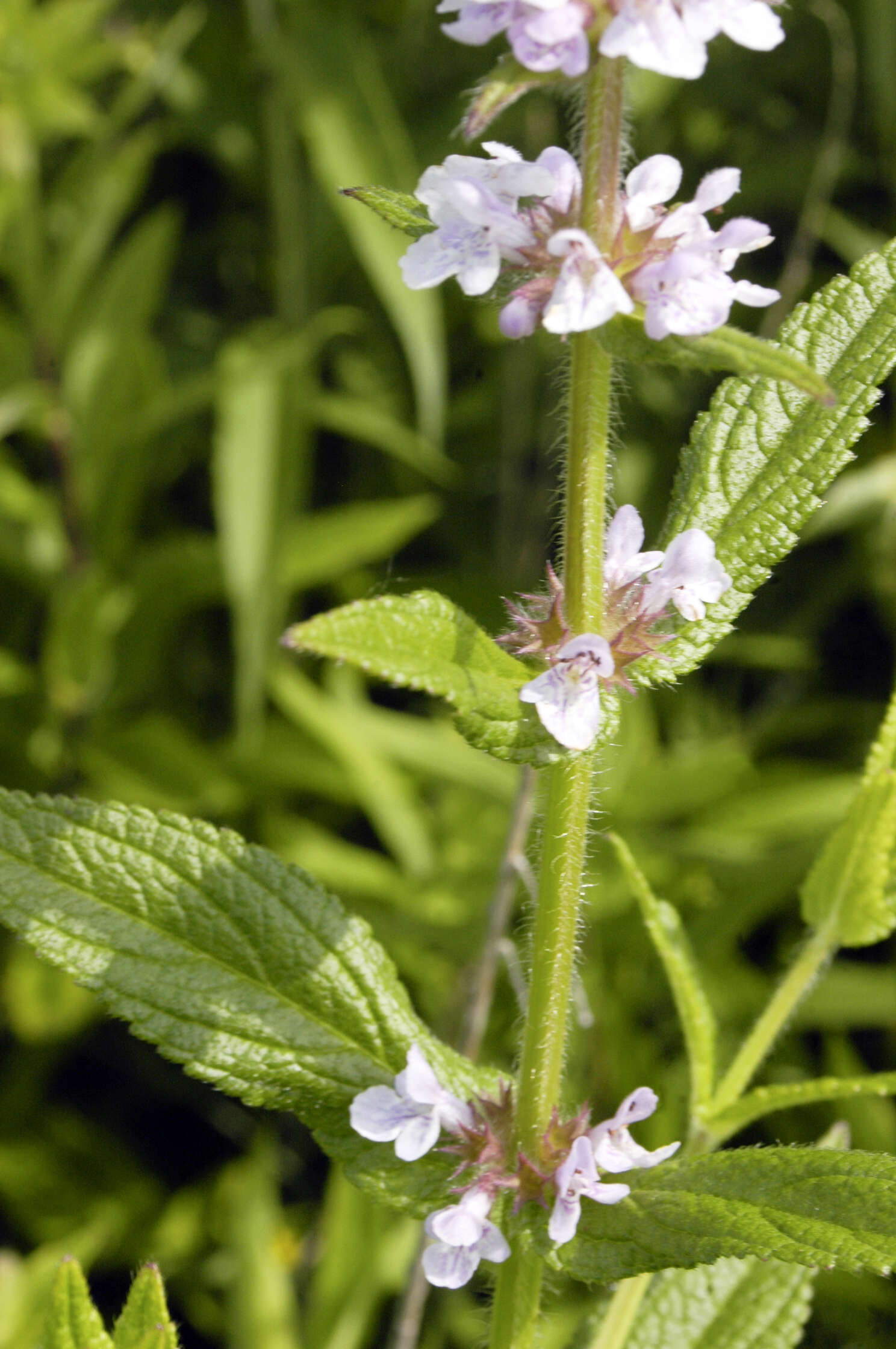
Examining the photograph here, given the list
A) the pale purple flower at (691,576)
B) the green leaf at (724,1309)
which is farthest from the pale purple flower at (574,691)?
the green leaf at (724,1309)

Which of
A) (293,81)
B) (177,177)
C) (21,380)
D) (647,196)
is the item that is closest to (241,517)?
(21,380)

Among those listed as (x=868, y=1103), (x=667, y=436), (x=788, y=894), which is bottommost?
(x=868, y=1103)

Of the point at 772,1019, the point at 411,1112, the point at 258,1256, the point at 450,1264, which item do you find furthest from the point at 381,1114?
the point at 258,1256

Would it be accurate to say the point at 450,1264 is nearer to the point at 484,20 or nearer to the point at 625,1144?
the point at 625,1144

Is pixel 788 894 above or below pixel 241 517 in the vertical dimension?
below

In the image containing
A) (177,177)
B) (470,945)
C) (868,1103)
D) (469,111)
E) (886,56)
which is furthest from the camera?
(177,177)

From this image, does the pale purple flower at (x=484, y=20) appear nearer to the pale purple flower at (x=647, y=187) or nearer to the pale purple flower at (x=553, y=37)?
the pale purple flower at (x=553, y=37)

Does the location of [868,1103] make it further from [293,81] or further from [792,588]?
[293,81]
